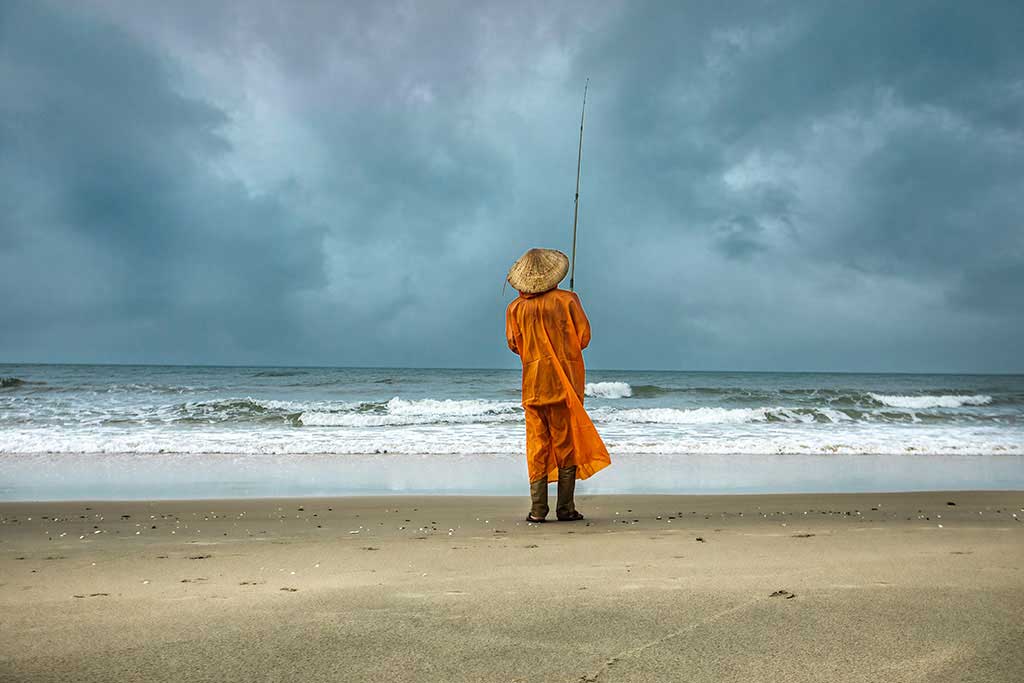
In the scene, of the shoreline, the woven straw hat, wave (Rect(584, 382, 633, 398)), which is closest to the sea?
the shoreline

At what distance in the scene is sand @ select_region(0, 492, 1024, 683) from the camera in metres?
2.21

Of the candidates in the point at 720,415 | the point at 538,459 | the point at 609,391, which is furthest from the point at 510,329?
the point at 609,391

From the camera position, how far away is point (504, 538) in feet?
15.2

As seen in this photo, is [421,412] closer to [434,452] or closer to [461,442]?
[461,442]

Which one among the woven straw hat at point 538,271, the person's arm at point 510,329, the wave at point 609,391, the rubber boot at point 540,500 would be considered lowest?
the rubber boot at point 540,500

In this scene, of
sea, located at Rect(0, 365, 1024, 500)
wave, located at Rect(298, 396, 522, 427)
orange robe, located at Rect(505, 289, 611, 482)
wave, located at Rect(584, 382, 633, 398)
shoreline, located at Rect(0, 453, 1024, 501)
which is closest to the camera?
orange robe, located at Rect(505, 289, 611, 482)

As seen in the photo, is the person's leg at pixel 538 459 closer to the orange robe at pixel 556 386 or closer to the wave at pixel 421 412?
the orange robe at pixel 556 386

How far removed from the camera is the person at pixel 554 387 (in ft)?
17.7

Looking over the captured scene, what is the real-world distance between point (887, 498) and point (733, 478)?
77.2 inches

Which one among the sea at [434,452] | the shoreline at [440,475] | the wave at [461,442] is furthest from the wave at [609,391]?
the shoreline at [440,475]

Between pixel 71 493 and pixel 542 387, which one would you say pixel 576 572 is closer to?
pixel 542 387

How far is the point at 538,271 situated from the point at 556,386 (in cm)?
86

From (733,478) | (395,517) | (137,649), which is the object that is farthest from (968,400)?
(137,649)

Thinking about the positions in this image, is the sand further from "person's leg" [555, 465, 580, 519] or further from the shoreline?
the shoreline
